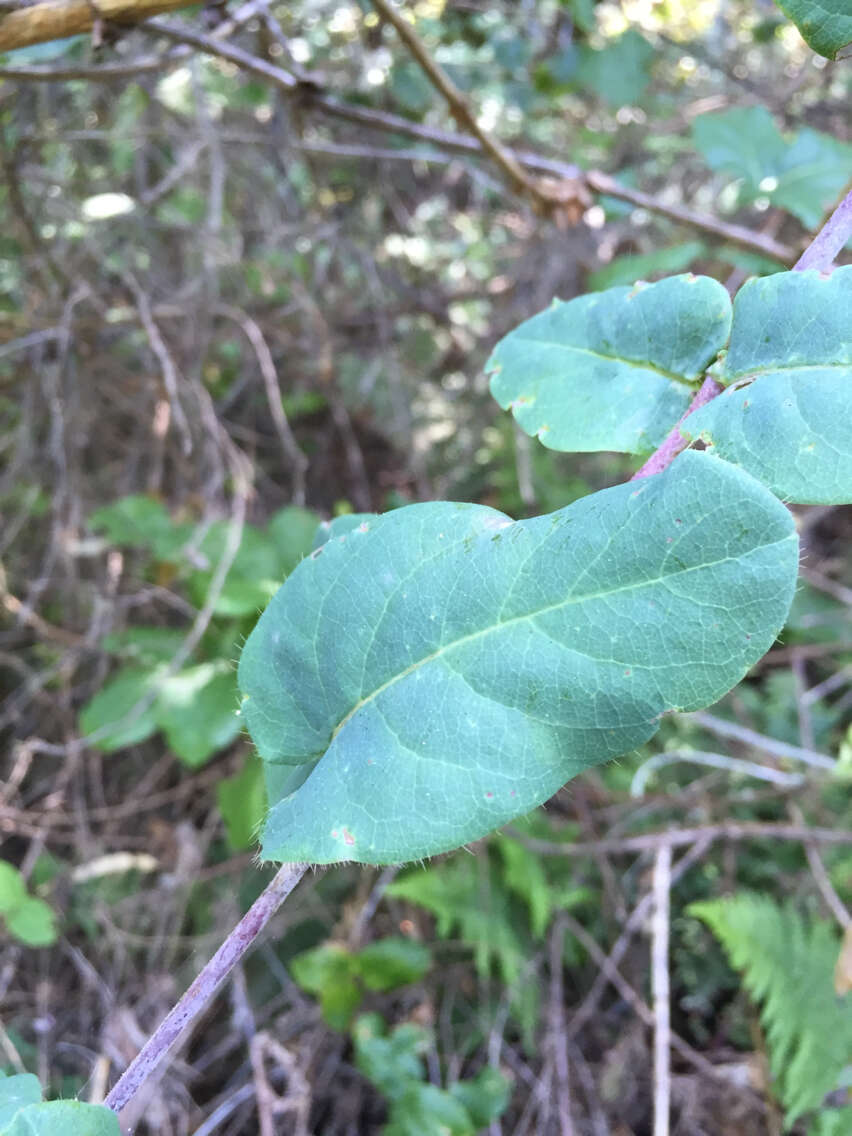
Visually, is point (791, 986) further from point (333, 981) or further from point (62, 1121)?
point (62, 1121)

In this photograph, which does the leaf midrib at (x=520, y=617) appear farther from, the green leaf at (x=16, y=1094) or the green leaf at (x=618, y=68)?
the green leaf at (x=618, y=68)

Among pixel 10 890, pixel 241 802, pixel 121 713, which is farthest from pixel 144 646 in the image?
pixel 10 890

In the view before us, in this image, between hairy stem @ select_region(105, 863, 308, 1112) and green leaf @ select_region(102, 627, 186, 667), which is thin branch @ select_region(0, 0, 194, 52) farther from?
green leaf @ select_region(102, 627, 186, 667)

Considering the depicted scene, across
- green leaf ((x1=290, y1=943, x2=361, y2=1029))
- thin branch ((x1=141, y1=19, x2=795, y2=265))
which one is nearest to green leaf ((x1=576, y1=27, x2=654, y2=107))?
thin branch ((x1=141, y1=19, x2=795, y2=265))

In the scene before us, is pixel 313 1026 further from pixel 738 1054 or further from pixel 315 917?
pixel 738 1054

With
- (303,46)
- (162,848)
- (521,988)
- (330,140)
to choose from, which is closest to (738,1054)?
(521,988)

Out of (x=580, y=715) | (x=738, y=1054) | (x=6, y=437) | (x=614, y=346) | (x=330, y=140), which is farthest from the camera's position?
(x=330, y=140)
